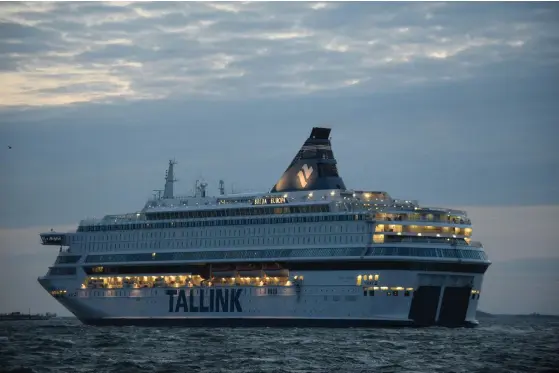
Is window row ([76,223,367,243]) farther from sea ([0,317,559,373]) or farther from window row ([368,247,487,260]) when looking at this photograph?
sea ([0,317,559,373])

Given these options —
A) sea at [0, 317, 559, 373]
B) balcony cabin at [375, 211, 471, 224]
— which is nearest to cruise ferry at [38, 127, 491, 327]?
balcony cabin at [375, 211, 471, 224]

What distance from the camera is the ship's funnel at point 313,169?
343 ft

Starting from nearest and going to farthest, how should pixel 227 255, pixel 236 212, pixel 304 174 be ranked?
1. pixel 227 255
2. pixel 236 212
3. pixel 304 174

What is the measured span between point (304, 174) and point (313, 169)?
92 cm

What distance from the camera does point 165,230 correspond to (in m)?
110

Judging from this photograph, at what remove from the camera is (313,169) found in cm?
10525

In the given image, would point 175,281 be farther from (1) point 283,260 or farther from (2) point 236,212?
(1) point 283,260

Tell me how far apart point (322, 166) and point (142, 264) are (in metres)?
18.5

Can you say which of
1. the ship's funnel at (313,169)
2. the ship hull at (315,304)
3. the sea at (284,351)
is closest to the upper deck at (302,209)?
the ship's funnel at (313,169)

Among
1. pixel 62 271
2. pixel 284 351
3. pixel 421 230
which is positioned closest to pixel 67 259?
pixel 62 271

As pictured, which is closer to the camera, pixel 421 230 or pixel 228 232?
pixel 421 230

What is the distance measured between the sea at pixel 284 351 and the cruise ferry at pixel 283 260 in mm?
2323

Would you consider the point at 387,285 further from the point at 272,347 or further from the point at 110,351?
the point at 110,351

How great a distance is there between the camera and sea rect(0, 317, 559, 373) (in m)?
→ 67.6
